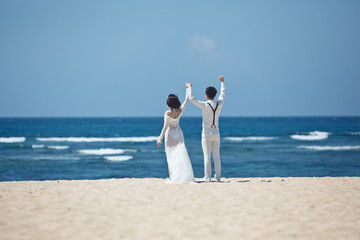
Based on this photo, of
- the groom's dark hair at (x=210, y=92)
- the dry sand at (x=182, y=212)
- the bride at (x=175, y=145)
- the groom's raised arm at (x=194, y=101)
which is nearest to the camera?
the dry sand at (x=182, y=212)

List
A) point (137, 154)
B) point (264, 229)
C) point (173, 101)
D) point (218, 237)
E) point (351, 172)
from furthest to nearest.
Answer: point (137, 154) → point (351, 172) → point (173, 101) → point (264, 229) → point (218, 237)

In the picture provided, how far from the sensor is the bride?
809 centimetres

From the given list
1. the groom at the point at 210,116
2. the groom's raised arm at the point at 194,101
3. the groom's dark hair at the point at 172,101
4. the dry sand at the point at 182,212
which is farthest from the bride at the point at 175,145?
the dry sand at the point at 182,212

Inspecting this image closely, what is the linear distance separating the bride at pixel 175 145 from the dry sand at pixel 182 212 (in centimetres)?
50

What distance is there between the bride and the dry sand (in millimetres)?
498

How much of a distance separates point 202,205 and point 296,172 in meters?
11.5

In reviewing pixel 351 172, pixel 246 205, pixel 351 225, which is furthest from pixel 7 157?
pixel 351 225

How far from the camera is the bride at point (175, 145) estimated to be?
8.09 meters

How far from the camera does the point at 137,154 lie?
2314 cm

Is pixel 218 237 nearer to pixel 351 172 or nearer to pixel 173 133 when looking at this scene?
pixel 173 133

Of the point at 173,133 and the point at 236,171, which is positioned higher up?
the point at 173,133

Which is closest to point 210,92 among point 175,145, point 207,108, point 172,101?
point 207,108

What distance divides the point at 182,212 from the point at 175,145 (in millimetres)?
2840

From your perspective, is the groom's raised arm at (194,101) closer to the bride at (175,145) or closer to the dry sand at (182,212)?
the bride at (175,145)
